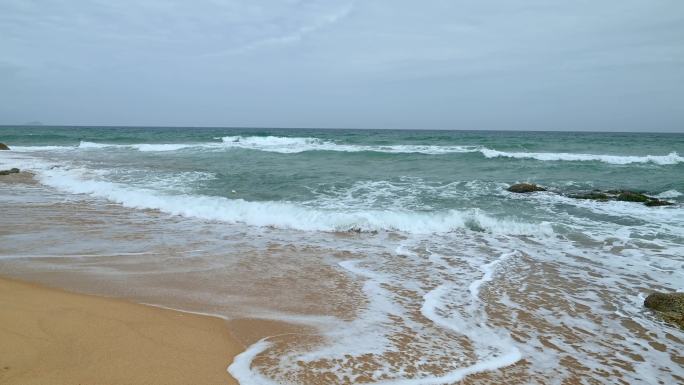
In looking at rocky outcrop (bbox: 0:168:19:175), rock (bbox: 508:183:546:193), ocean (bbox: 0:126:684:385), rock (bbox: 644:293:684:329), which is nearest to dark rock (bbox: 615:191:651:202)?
ocean (bbox: 0:126:684:385)

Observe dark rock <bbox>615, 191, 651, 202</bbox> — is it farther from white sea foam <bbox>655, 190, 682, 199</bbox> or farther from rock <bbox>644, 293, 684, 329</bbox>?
rock <bbox>644, 293, 684, 329</bbox>

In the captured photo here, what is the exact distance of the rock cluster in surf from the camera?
1120cm

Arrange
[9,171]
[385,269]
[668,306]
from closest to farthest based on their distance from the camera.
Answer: [668,306] → [385,269] → [9,171]

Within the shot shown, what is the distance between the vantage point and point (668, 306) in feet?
14.6

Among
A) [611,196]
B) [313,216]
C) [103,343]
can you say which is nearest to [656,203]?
[611,196]

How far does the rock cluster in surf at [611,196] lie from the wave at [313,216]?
4.15 m

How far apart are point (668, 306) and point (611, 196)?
854 cm

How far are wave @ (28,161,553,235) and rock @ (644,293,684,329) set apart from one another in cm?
360

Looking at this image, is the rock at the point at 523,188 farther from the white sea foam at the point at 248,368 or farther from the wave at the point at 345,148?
the wave at the point at 345,148

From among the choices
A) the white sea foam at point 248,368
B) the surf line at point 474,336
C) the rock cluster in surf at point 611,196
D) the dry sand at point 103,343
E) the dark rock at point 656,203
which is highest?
the rock cluster in surf at point 611,196

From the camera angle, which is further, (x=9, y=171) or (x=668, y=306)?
(x=9, y=171)

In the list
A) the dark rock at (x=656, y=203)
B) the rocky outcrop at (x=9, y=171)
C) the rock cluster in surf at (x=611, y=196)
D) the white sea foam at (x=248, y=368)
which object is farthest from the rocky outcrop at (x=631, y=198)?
the rocky outcrop at (x=9, y=171)

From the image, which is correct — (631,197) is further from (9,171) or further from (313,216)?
(9,171)

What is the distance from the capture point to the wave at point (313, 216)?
27.5 ft
